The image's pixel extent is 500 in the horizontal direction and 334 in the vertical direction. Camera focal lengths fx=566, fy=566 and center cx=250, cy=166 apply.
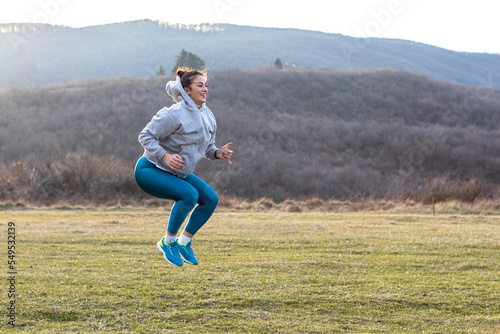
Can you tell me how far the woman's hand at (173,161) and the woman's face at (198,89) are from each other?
55 centimetres

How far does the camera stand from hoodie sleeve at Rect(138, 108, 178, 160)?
4.33 m

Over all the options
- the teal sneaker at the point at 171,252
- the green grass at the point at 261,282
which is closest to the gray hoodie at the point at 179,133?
the teal sneaker at the point at 171,252

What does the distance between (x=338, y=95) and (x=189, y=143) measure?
61.9m

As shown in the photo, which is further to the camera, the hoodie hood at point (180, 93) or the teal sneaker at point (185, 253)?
the hoodie hood at point (180, 93)

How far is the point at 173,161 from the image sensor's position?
13.8 feet

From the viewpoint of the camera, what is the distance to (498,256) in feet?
43.3

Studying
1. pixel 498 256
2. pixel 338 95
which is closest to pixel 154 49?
pixel 338 95

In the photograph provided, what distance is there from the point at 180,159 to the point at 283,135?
47876 millimetres

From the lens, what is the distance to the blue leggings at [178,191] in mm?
4250

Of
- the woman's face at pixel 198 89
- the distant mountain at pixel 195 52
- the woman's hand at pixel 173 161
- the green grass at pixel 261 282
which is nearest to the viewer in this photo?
the woman's hand at pixel 173 161

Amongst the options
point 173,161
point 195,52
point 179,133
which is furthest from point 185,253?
point 195,52

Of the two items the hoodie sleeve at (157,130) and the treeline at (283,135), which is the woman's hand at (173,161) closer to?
the hoodie sleeve at (157,130)

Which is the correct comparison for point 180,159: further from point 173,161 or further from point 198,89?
point 198,89

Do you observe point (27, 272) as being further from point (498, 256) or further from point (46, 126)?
point (46, 126)
